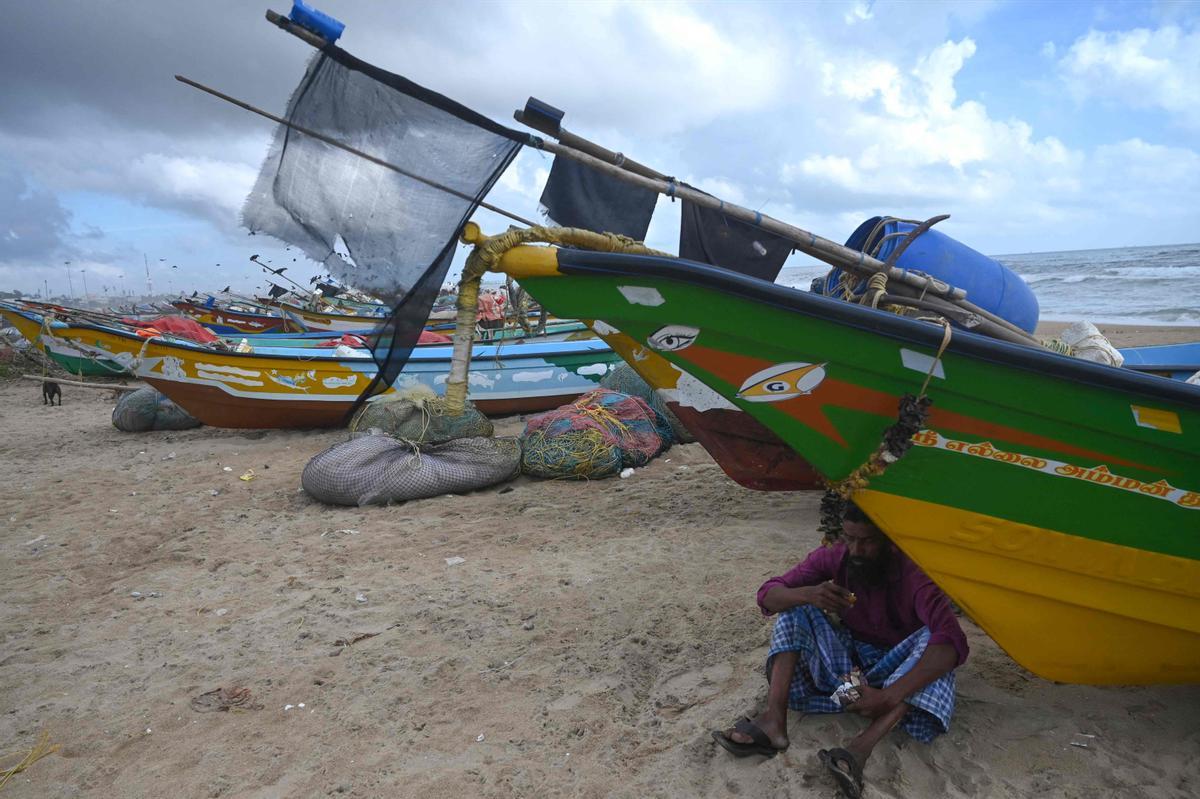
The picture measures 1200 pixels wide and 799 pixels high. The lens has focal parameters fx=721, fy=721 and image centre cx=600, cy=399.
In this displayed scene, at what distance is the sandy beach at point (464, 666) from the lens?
7.82ft

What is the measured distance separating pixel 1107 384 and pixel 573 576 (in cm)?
272

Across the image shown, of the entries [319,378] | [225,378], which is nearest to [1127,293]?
[319,378]

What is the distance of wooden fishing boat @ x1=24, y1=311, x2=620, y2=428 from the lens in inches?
321

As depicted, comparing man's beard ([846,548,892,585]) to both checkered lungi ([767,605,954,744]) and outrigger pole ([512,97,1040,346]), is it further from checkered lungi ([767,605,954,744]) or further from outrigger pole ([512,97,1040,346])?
outrigger pole ([512,97,1040,346])

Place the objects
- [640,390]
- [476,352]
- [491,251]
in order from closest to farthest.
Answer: [491,251] → [640,390] → [476,352]

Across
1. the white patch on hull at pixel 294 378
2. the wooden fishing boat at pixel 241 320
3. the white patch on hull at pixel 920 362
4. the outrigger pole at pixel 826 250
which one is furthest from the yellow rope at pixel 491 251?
the wooden fishing boat at pixel 241 320

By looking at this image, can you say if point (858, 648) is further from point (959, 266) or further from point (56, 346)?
point (56, 346)

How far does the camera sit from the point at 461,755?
8.45 ft

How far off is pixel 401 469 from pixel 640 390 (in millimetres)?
2634

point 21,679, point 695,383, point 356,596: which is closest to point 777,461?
point 695,383

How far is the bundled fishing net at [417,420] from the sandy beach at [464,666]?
805 mm

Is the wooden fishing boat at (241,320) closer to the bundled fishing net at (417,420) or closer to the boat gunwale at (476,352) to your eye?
the boat gunwale at (476,352)

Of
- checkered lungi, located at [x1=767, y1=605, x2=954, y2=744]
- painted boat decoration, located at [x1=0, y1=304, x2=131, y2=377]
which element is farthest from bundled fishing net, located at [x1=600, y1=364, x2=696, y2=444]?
painted boat decoration, located at [x1=0, y1=304, x2=131, y2=377]

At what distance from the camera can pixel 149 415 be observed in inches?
358
